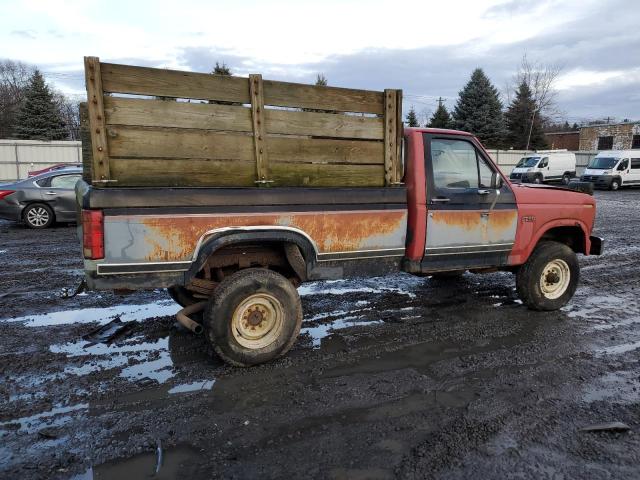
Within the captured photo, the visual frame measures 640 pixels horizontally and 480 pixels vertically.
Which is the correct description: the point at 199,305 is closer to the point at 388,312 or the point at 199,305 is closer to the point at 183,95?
the point at 183,95

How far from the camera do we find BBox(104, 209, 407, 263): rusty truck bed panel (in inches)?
146

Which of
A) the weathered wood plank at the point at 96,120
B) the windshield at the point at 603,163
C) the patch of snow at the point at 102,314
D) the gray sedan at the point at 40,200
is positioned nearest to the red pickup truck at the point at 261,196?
the weathered wood plank at the point at 96,120

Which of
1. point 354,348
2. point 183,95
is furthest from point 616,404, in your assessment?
point 183,95

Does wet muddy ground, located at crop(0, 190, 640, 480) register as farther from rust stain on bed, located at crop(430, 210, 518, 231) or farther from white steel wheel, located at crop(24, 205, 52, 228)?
white steel wheel, located at crop(24, 205, 52, 228)

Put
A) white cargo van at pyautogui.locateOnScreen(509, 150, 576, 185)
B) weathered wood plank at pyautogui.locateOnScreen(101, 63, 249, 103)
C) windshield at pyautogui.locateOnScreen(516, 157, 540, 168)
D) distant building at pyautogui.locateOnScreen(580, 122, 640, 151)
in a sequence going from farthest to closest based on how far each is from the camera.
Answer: distant building at pyautogui.locateOnScreen(580, 122, 640, 151) < windshield at pyautogui.locateOnScreen(516, 157, 540, 168) < white cargo van at pyautogui.locateOnScreen(509, 150, 576, 185) < weathered wood plank at pyautogui.locateOnScreen(101, 63, 249, 103)

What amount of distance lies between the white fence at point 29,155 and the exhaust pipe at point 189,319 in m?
27.7

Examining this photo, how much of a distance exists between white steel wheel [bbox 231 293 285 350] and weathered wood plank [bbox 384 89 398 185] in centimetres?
164

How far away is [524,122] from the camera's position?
48906 mm

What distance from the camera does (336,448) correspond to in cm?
307

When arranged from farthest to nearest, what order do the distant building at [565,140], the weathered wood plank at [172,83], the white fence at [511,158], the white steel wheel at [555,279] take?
the distant building at [565,140] < the white fence at [511,158] < the white steel wheel at [555,279] < the weathered wood plank at [172,83]

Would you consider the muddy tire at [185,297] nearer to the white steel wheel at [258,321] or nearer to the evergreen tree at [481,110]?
the white steel wheel at [258,321]

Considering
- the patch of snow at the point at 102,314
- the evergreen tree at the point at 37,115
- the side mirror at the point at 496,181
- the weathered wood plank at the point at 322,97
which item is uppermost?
the evergreen tree at the point at 37,115

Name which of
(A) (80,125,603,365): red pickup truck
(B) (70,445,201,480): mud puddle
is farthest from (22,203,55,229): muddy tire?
(B) (70,445,201,480): mud puddle

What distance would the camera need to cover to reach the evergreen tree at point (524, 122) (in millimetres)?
48281
